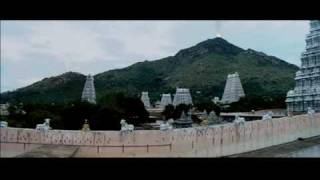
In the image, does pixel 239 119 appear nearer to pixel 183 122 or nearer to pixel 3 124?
pixel 183 122

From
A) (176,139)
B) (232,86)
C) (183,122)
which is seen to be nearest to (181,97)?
(183,122)

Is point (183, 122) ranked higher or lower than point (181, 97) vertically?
lower

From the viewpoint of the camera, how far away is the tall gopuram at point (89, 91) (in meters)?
4.62

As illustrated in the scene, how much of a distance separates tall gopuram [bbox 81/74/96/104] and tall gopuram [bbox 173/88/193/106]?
0.92 meters

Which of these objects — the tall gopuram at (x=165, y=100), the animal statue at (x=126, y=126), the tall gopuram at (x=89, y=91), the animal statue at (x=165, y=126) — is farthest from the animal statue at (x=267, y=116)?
the tall gopuram at (x=89, y=91)

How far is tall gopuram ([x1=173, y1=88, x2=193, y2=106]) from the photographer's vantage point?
5081 mm

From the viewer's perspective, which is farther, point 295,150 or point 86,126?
point 295,150

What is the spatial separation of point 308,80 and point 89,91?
11.9ft

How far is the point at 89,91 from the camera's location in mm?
4758

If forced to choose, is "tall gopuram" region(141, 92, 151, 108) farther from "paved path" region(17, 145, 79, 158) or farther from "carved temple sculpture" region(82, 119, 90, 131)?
"paved path" region(17, 145, 79, 158)

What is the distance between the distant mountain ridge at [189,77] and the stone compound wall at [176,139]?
38 centimetres

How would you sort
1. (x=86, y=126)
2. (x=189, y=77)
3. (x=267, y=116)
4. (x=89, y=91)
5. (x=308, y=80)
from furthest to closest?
(x=308, y=80), (x=267, y=116), (x=189, y=77), (x=89, y=91), (x=86, y=126)
